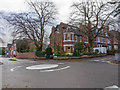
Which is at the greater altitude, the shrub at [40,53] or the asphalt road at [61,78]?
the shrub at [40,53]

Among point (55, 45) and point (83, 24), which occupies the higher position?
point (83, 24)

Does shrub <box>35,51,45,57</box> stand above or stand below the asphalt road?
above

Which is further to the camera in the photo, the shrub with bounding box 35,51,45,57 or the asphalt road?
the shrub with bounding box 35,51,45,57

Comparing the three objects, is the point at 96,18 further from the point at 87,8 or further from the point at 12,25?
the point at 12,25

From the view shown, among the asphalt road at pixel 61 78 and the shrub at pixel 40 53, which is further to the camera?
the shrub at pixel 40 53

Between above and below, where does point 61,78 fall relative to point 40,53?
below

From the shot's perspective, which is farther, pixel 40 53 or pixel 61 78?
pixel 40 53

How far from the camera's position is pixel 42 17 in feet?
76.6

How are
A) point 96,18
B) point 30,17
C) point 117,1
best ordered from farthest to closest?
point 30,17, point 96,18, point 117,1

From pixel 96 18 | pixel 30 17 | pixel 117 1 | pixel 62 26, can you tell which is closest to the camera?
pixel 117 1

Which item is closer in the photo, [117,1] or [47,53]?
[117,1]

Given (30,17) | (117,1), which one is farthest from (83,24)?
(30,17)

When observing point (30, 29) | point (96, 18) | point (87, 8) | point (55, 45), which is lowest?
point (55, 45)

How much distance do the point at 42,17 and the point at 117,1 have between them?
1675 centimetres
